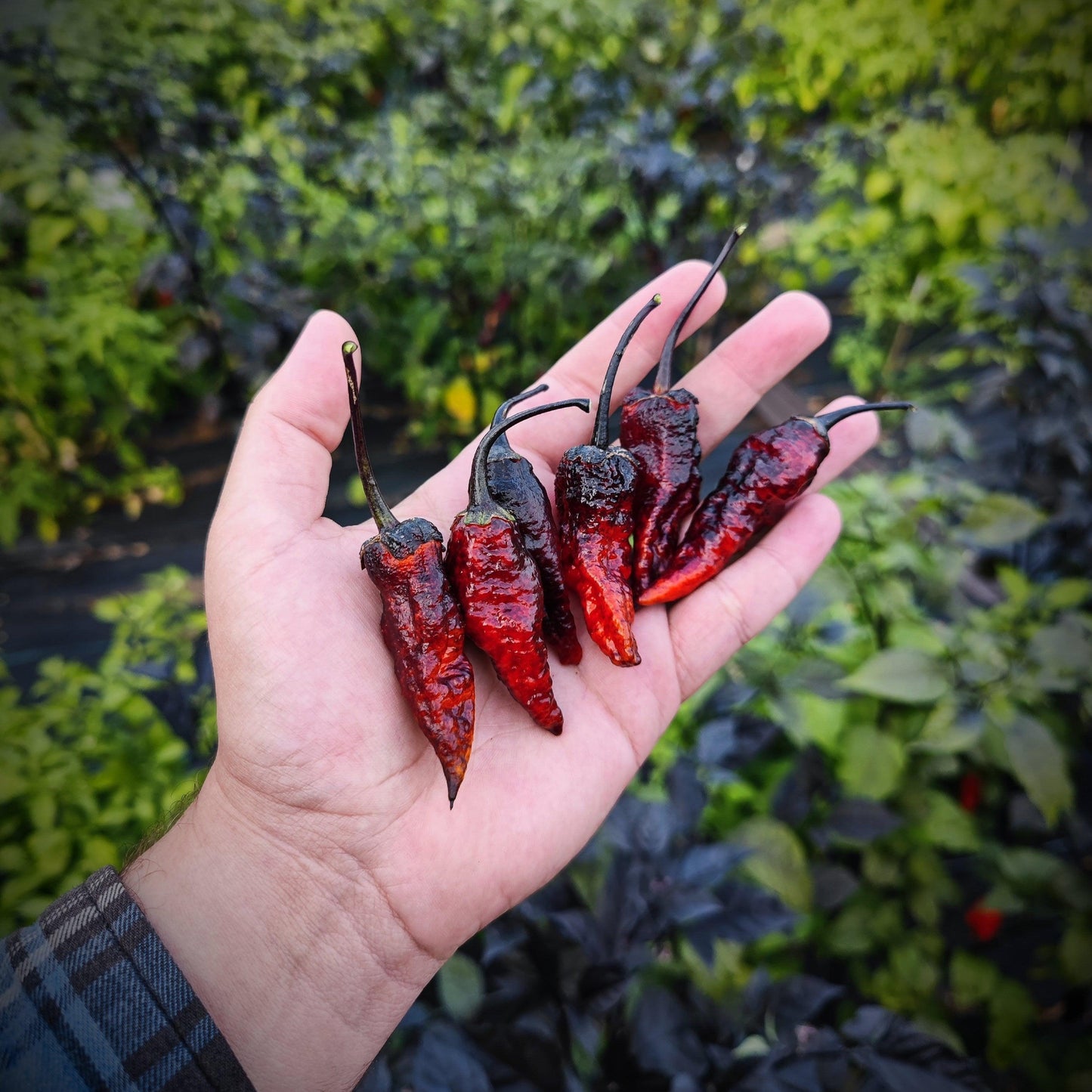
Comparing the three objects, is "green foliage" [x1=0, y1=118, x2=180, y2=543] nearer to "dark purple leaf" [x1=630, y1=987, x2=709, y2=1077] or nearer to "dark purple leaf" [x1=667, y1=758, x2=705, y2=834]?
"dark purple leaf" [x1=667, y1=758, x2=705, y2=834]

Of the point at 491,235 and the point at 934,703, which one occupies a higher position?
the point at 491,235

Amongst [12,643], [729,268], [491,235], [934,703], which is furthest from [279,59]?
[934,703]

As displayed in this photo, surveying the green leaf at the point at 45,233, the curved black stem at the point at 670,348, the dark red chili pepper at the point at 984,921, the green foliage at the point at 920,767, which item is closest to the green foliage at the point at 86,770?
the green foliage at the point at 920,767

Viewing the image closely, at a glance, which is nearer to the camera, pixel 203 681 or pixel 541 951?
pixel 541 951

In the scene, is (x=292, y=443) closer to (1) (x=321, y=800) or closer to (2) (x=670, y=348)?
(1) (x=321, y=800)

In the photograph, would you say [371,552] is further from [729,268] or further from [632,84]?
[632,84]

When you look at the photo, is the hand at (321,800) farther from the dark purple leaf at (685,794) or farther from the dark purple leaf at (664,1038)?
the dark purple leaf at (664,1038)
